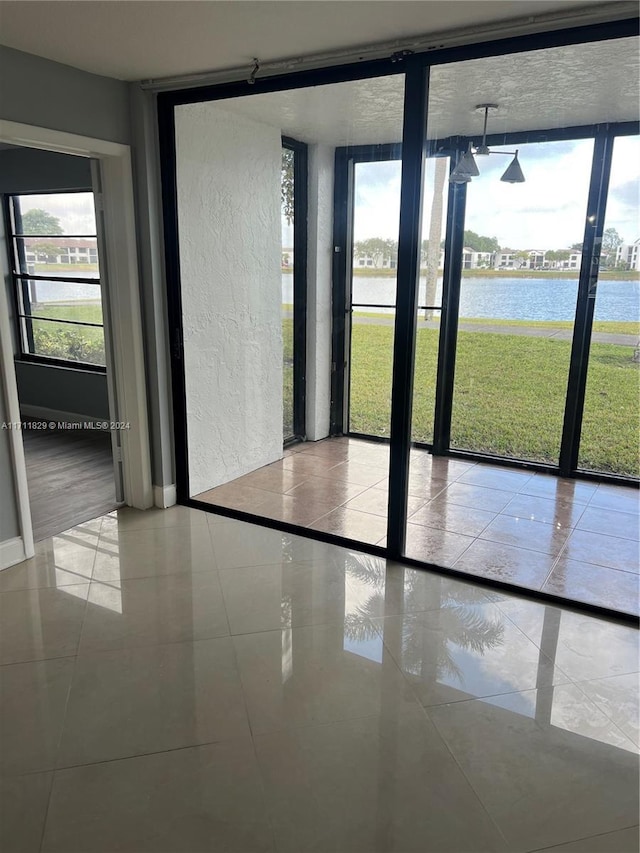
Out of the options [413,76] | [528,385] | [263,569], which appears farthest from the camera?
[528,385]

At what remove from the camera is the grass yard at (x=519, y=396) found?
3590 mm

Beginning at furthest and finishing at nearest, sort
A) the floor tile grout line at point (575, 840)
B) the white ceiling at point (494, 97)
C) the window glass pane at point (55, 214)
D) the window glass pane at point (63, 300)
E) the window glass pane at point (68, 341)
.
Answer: the window glass pane at point (68, 341) < the window glass pane at point (63, 300) < the window glass pane at point (55, 214) < the white ceiling at point (494, 97) < the floor tile grout line at point (575, 840)

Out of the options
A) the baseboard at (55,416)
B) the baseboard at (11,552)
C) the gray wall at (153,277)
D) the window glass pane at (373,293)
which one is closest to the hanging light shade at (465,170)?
the window glass pane at (373,293)

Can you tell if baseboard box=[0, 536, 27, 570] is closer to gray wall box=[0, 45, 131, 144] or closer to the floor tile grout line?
gray wall box=[0, 45, 131, 144]

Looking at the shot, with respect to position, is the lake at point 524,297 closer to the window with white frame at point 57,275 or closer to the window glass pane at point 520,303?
the window glass pane at point 520,303

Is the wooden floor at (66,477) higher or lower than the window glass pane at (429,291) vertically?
lower

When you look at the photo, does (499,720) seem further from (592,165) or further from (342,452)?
(592,165)

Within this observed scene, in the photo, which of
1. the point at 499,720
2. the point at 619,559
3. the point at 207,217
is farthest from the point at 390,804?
the point at 207,217

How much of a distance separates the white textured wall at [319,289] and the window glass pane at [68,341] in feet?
7.49

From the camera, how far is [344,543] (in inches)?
134

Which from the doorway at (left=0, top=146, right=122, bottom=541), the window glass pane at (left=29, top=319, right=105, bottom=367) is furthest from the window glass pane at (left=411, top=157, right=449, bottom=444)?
the window glass pane at (left=29, top=319, right=105, bottom=367)

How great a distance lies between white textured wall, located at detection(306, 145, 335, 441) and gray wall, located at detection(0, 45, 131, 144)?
1235 mm

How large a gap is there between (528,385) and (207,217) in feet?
7.49

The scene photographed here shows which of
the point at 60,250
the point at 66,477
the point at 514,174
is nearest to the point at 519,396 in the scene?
the point at 514,174
